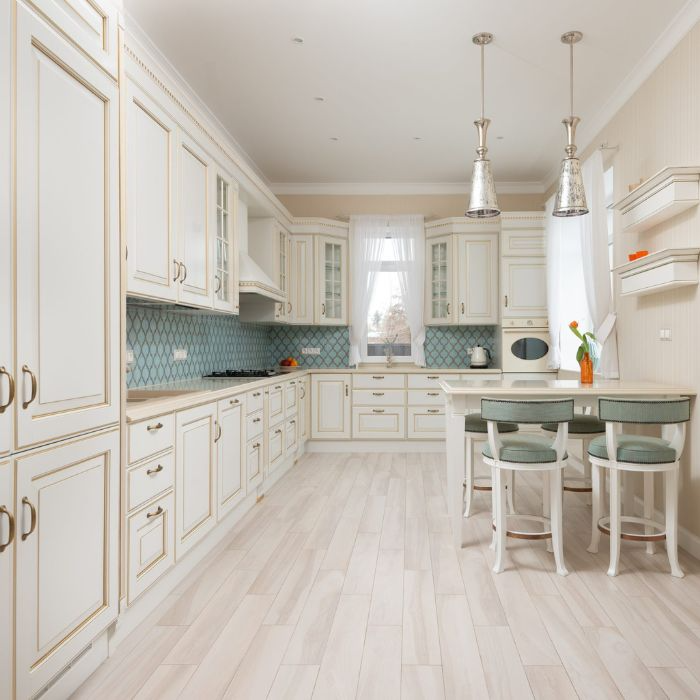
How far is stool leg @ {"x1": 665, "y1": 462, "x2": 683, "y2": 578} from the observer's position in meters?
2.76

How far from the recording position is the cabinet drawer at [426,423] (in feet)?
19.5

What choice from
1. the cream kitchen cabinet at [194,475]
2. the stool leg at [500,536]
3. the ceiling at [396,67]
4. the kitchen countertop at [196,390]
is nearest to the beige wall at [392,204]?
the ceiling at [396,67]

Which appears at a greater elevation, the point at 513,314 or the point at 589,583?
the point at 513,314

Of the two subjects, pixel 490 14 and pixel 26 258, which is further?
pixel 490 14

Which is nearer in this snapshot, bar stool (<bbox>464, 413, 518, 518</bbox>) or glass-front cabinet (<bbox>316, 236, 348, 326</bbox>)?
bar stool (<bbox>464, 413, 518, 518</bbox>)

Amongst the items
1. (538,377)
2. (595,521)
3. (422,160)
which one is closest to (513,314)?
(538,377)

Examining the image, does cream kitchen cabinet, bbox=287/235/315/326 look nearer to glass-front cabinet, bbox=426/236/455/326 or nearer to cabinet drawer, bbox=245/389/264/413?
glass-front cabinet, bbox=426/236/455/326

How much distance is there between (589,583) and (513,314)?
3.57m

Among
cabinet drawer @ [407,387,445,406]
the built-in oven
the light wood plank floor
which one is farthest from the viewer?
cabinet drawer @ [407,387,445,406]

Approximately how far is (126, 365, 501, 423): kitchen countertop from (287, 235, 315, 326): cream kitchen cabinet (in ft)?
2.15

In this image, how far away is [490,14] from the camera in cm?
315

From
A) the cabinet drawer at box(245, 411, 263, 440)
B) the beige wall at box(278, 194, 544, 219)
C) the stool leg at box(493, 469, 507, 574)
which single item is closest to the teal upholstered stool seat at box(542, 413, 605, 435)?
the stool leg at box(493, 469, 507, 574)

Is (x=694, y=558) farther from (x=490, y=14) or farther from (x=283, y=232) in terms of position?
(x=283, y=232)

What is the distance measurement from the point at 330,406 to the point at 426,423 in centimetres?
101
